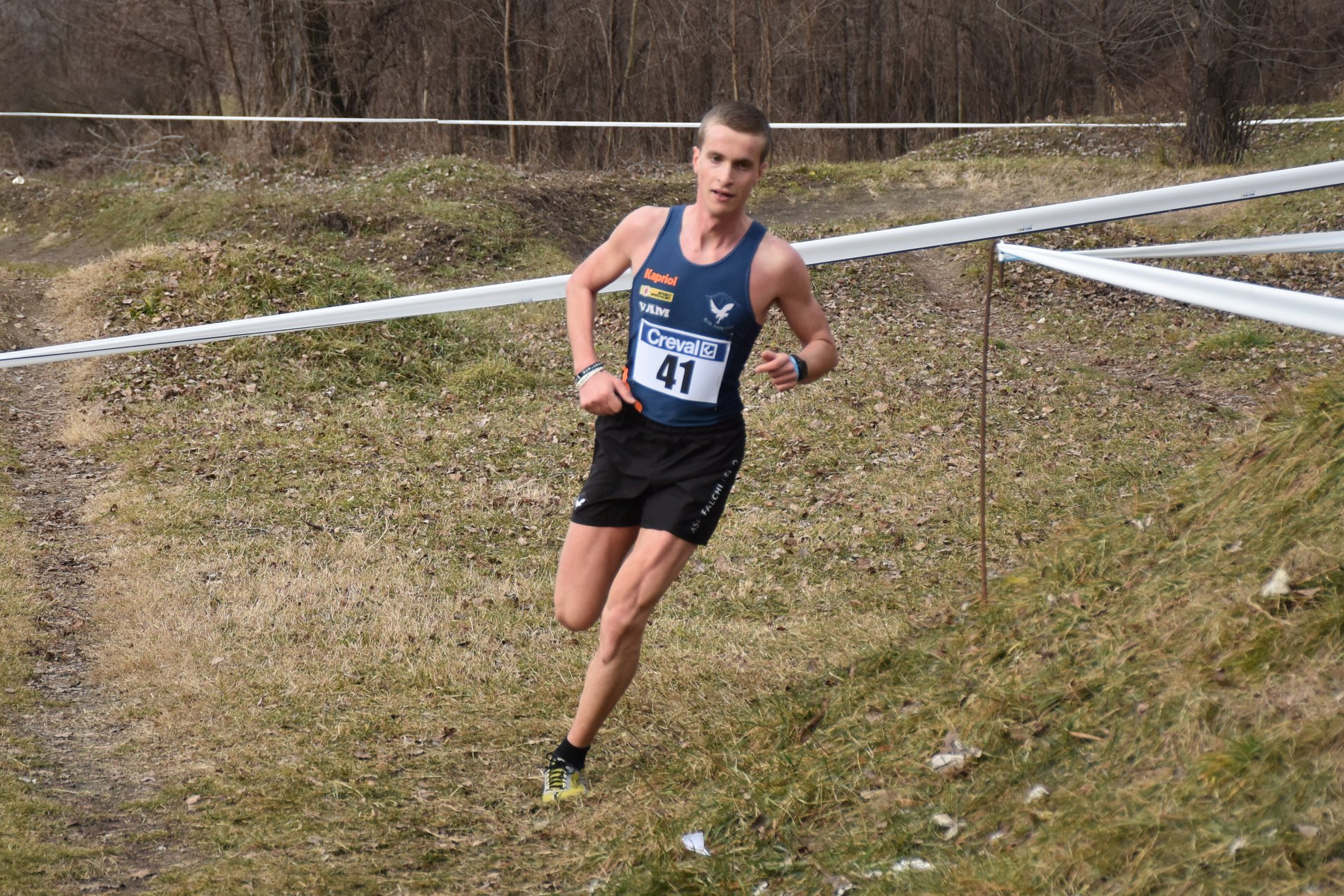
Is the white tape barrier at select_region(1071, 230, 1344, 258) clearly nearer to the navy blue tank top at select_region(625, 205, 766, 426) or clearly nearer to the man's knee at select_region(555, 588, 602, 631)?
the navy blue tank top at select_region(625, 205, 766, 426)

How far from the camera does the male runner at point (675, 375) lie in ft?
12.0

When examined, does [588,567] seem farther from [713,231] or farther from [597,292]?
[713,231]

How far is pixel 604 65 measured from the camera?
2962 cm

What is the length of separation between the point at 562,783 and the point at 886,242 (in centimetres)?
242

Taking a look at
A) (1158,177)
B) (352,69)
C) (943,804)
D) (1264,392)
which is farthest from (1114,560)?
(352,69)

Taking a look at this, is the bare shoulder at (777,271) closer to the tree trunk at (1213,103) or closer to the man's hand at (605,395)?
the man's hand at (605,395)

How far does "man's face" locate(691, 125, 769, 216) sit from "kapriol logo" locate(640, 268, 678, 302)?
0.25 metres

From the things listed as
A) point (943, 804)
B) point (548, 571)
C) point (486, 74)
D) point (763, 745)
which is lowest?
point (548, 571)

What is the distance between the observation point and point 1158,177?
17.6 m

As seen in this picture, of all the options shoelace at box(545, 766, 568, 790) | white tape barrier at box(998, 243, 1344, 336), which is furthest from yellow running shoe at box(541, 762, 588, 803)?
white tape barrier at box(998, 243, 1344, 336)

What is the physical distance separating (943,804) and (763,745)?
100 centimetres

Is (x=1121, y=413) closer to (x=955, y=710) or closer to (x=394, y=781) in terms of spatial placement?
(x=955, y=710)

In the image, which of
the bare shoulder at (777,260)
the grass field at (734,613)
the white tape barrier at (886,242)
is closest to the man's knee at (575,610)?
the grass field at (734,613)

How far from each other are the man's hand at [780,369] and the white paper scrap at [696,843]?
1405 mm
